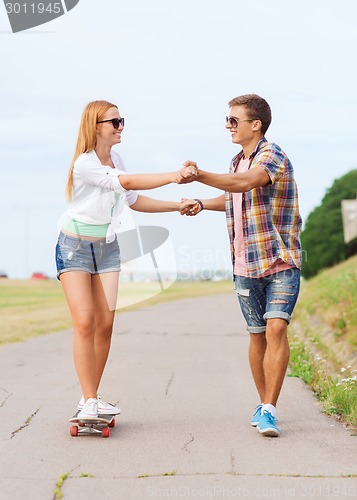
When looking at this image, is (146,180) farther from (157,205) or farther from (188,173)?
(157,205)

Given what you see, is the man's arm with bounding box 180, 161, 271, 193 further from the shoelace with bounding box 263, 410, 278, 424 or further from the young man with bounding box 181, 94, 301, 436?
the shoelace with bounding box 263, 410, 278, 424

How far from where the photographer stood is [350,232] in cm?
3347

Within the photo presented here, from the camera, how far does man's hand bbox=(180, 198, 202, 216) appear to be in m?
6.89

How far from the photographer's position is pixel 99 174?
6.06 m

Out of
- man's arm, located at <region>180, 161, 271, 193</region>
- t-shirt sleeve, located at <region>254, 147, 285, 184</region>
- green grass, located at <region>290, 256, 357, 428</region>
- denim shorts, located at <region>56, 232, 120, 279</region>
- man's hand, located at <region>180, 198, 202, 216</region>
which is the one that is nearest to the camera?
man's arm, located at <region>180, 161, 271, 193</region>

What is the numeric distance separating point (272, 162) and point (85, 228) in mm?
1402

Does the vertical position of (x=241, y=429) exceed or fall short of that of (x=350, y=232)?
it exceeds it

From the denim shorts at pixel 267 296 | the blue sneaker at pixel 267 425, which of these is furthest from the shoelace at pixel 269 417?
the denim shorts at pixel 267 296

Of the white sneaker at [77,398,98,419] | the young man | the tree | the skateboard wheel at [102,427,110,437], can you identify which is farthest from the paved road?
the tree

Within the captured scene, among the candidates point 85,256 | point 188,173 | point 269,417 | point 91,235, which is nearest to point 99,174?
point 91,235

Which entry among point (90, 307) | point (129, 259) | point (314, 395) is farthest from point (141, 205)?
point (314, 395)

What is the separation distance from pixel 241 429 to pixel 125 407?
1456mm

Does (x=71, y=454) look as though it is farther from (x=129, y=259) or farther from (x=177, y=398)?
(x=177, y=398)

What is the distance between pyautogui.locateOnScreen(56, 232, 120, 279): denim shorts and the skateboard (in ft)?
3.44
